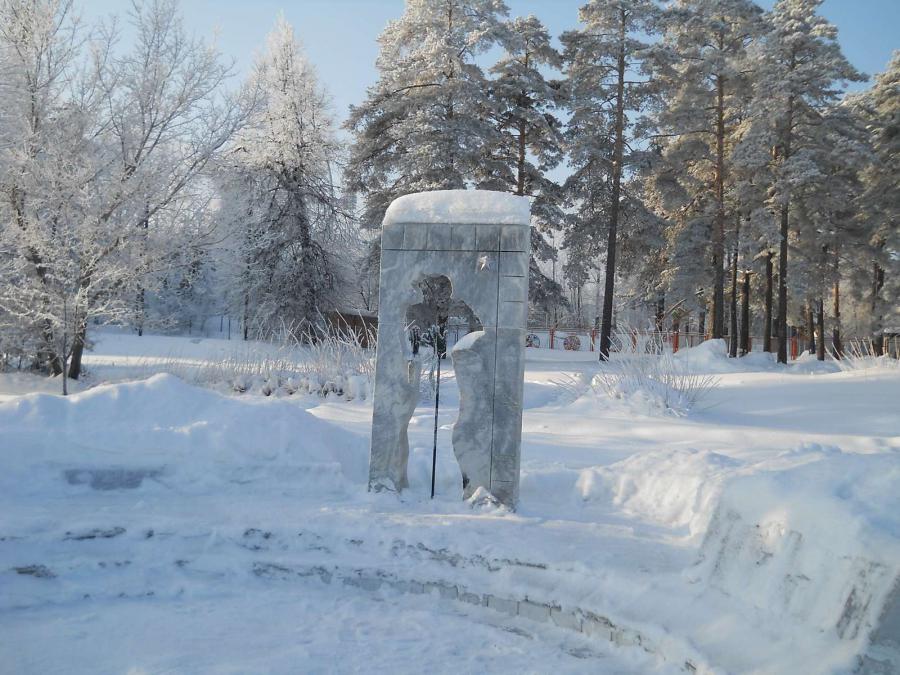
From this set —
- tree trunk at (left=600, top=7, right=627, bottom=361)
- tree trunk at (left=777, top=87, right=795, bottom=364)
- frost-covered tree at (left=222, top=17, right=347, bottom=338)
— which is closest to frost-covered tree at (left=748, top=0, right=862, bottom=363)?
tree trunk at (left=777, top=87, right=795, bottom=364)

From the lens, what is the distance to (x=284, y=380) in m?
11.5

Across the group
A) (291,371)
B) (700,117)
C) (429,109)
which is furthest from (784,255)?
(291,371)

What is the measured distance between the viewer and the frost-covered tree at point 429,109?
17.9m

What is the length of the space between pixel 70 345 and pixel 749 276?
25.7m

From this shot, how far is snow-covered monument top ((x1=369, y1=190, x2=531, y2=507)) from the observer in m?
4.71

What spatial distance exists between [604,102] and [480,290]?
57.0ft

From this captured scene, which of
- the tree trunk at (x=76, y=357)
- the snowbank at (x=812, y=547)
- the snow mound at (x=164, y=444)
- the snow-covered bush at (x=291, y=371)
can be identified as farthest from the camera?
the tree trunk at (x=76, y=357)

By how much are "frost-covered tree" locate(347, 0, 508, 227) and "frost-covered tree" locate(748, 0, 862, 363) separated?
Answer: 325 inches

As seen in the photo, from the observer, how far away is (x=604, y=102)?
20.0 metres

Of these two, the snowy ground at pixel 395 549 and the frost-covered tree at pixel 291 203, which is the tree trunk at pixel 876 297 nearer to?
the frost-covered tree at pixel 291 203

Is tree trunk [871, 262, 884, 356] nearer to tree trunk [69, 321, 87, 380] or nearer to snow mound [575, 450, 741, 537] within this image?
snow mound [575, 450, 741, 537]

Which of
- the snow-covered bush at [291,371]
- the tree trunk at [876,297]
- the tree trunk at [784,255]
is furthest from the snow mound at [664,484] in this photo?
the tree trunk at [876,297]

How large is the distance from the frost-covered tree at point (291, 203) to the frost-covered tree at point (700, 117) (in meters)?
11.1

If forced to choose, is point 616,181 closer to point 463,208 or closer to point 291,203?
point 291,203
